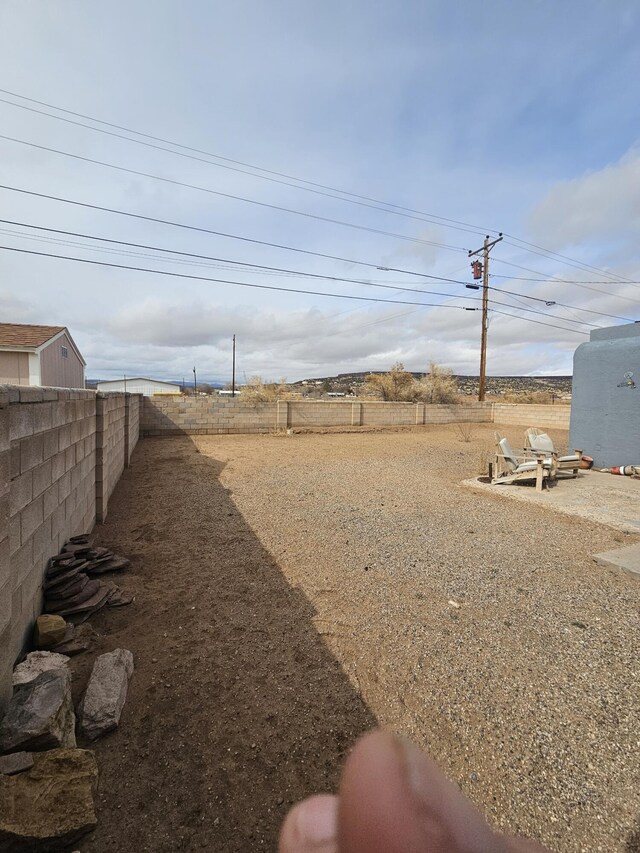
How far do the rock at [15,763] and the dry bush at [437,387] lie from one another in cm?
2522

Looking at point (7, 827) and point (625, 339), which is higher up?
point (625, 339)

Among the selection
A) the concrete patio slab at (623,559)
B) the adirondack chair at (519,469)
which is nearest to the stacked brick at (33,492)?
the concrete patio slab at (623,559)

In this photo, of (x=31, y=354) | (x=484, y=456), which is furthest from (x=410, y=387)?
(x=31, y=354)

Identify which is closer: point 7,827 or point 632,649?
point 7,827

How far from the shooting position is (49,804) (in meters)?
1.47

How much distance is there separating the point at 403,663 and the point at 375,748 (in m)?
1.78

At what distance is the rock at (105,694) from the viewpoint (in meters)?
1.95

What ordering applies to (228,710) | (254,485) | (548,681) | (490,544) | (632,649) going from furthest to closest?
(254,485) < (490,544) < (632,649) < (548,681) < (228,710)

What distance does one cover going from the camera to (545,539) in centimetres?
473

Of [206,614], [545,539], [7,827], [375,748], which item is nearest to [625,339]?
[545,539]

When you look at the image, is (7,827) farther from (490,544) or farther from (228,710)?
(490,544)

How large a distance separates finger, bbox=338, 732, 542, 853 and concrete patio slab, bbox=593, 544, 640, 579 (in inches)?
155

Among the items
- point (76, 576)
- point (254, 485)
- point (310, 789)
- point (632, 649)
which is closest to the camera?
point (310, 789)

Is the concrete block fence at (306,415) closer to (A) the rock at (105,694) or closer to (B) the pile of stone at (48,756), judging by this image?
(A) the rock at (105,694)
